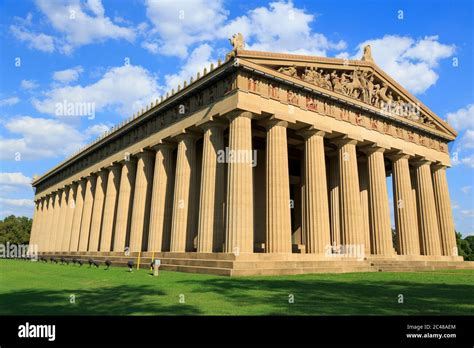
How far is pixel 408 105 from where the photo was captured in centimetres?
4691

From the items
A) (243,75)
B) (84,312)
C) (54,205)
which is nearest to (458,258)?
(243,75)

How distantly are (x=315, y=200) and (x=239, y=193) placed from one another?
27.8ft

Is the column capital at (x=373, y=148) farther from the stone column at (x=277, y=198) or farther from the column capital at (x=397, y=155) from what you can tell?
the stone column at (x=277, y=198)

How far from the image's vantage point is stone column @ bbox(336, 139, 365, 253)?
3666 centimetres

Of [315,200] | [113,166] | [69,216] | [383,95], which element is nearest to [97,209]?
[113,166]

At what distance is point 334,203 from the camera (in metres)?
41.3

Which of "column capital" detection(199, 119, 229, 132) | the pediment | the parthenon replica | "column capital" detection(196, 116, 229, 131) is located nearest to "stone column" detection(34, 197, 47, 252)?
the parthenon replica

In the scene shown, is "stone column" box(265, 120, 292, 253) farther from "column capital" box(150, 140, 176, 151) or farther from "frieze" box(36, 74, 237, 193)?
"column capital" box(150, 140, 176, 151)

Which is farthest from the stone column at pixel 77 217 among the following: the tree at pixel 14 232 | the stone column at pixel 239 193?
the tree at pixel 14 232

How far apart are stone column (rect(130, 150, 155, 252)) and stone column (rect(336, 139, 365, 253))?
21980mm

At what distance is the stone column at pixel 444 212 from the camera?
48141 millimetres

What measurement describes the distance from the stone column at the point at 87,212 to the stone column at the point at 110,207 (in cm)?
639

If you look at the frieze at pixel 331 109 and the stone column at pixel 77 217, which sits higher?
the frieze at pixel 331 109
